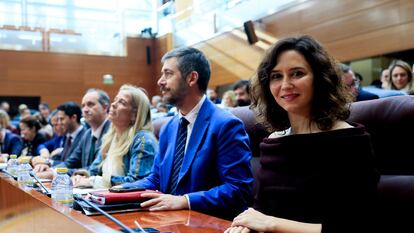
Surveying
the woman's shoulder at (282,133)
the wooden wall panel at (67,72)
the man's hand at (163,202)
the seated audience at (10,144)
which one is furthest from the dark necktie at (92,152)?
the wooden wall panel at (67,72)

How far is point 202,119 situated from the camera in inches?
81.2

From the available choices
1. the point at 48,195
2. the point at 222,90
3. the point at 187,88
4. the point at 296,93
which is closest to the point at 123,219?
the point at 48,195

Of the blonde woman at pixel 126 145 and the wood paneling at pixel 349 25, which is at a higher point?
the wood paneling at pixel 349 25

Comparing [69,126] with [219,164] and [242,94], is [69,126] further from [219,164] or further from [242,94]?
[219,164]

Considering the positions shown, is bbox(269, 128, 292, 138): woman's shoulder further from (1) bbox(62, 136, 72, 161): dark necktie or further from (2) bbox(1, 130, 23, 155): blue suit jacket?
(2) bbox(1, 130, 23, 155): blue suit jacket

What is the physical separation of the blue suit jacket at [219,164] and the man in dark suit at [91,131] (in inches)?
58.9

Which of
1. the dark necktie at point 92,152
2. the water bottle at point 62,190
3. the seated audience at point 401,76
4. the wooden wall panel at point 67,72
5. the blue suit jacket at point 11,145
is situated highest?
the wooden wall panel at point 67,72

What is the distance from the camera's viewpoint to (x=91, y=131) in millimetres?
3578

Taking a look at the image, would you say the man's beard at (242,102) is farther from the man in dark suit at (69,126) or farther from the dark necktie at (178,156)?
the dark necktie at (178,156)

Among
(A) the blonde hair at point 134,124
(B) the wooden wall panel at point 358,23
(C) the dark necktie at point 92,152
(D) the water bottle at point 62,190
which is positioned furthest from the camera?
(B) the wooden wall panel at point 358,23

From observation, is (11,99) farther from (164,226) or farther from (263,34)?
(164,226)

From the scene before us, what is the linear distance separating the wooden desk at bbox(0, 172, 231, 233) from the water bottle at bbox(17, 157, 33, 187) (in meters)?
0.11

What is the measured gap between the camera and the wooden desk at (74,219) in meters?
1.12

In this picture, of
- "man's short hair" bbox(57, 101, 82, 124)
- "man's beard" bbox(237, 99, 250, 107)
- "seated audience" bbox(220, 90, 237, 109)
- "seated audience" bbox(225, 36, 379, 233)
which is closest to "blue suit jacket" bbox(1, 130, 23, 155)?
"man's short hair" bbox(57, 101, 82, 124)
